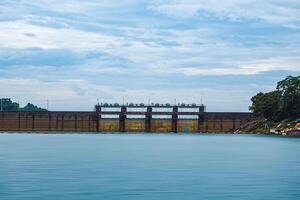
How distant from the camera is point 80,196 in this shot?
49.3m

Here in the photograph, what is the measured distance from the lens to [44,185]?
55.4 m

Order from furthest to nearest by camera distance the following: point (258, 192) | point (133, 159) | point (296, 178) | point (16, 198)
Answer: point (133, 159), point (296, 178), point (258, 192), point (16, 198)

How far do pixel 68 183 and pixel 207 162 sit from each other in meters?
30.2

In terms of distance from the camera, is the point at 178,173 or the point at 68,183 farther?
the point at 178,173

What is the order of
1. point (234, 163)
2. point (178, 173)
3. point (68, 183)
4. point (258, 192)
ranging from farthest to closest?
point (234, 163) < point (178, 173) < point (68, 183) < point (258, 192)

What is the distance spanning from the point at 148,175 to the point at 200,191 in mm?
12491

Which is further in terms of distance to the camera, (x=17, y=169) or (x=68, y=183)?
(x=17, y=169)

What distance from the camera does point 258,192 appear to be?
52.7 m

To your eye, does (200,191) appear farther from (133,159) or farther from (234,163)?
(133,159)

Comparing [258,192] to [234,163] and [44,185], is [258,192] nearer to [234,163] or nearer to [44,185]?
[44,185]

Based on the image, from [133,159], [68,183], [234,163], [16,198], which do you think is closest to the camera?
[16,198]

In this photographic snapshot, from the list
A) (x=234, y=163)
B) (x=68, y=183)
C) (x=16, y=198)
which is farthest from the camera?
(x=234, y=163)

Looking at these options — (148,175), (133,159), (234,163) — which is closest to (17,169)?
(148,175)

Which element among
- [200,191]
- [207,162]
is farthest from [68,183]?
[207,162]
